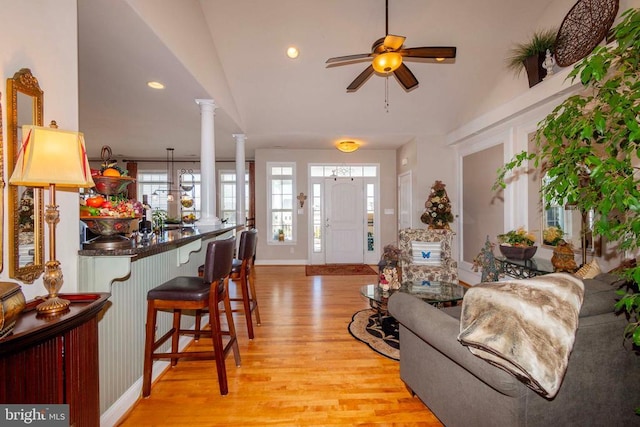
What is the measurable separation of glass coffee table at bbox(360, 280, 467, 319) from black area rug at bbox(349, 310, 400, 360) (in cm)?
13

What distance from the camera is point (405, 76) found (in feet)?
10.7

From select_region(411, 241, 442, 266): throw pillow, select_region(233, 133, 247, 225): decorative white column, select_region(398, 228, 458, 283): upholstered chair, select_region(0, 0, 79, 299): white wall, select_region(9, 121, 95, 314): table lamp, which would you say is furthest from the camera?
select_region(233, 133, 247, 225): decorative white column

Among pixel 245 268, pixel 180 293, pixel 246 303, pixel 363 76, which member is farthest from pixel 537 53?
pixel 180 293

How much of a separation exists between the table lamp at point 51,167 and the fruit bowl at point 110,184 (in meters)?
0.59

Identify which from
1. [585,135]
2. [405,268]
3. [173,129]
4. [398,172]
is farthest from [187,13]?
[398,172]

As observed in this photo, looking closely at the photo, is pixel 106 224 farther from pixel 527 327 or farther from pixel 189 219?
pixel 189 219

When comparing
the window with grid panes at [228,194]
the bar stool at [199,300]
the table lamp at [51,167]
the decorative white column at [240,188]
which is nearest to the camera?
the table lamp at [51,167]

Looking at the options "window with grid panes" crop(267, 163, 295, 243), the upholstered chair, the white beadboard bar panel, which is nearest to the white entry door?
"window with grid panes" crop(267, 163, 295, 243)

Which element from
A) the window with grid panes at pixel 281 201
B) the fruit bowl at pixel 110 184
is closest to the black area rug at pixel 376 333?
the fruit bowl at pixel 110 184

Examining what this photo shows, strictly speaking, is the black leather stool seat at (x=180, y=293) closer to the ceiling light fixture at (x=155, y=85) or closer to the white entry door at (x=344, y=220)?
the ceiling light fixture at (x=155, y=85)

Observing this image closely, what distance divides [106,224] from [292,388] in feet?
5.42

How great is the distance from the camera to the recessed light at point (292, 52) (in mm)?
3947

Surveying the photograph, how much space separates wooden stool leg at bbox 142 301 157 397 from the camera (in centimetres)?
199

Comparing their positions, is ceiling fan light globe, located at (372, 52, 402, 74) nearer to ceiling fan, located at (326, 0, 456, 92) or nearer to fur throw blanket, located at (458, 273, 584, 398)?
ceiling fan, located at (326, 0, 456, 92)
